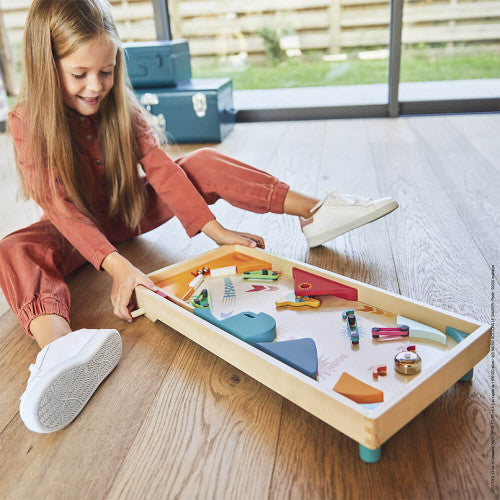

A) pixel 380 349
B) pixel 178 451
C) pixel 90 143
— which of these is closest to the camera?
pixel 178 451

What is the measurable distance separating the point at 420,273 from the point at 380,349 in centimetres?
35

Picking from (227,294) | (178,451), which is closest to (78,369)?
(178,451)

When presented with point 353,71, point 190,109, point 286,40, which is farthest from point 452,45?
point 190,109

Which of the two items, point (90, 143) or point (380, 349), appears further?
point (90, 143)

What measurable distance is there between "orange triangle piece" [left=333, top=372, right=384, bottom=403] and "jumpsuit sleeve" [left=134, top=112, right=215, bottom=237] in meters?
0.57

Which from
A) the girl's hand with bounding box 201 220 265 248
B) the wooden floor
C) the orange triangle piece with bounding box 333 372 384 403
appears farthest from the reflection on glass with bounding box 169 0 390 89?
the orange triangle piece with bounding box 333 372 384 403

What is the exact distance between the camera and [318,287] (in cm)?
95

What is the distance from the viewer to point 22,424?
2.54 ft

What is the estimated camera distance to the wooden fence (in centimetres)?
233

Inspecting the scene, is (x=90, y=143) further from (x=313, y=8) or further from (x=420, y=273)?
(x=313, y=8)

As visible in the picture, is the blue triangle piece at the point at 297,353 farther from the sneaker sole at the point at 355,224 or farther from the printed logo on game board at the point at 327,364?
the sneaker sole at the point at 355,224

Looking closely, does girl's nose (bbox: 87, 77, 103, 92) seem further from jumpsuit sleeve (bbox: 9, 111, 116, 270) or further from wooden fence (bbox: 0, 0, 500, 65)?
wooden fence (bbox: 0, 0, 500, 65)

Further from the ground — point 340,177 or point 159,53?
point 159,53

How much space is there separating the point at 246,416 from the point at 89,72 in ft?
2.27
